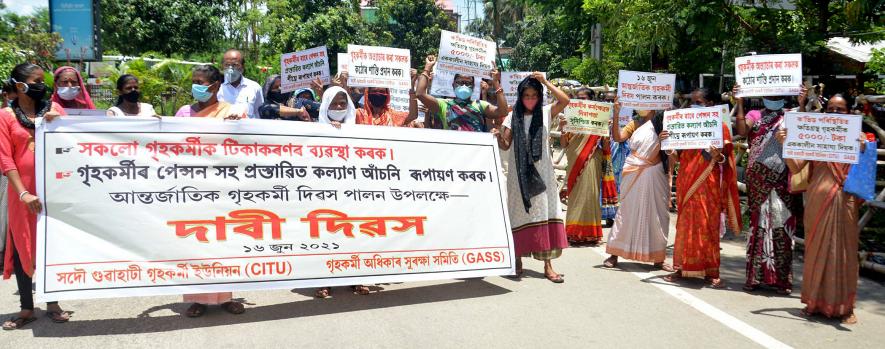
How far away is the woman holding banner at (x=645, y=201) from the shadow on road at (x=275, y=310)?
148 cm

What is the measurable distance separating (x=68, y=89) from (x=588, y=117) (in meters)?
4.79

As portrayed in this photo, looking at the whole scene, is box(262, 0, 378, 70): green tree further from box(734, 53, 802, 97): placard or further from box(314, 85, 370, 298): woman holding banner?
box(734, 53, 802, 97): placard

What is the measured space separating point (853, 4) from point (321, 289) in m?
8.26

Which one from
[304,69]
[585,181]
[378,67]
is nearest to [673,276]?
[585,181]

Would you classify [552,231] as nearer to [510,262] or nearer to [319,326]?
[510,262]

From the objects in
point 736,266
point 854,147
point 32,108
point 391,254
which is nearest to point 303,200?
point 391,254

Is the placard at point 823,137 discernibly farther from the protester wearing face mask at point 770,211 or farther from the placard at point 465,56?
the placard at point 465,56

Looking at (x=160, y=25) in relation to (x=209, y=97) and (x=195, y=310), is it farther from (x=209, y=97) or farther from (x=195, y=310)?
(x=195, y=310)

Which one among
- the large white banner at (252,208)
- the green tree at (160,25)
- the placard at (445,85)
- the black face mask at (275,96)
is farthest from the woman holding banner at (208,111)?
the green tree at (160,25)

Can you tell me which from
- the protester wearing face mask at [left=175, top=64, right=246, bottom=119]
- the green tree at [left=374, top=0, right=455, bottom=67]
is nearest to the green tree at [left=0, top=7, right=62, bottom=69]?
the protester wearing face mask at [left=175, top=64, right=246, bottom=119]

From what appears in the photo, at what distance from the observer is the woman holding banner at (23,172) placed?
14.0 feet

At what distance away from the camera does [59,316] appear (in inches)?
175

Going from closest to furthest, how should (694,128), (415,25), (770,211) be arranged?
(770,211) → (694,128) → (415,25)

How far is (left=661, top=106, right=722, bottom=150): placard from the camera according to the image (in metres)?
5.54
